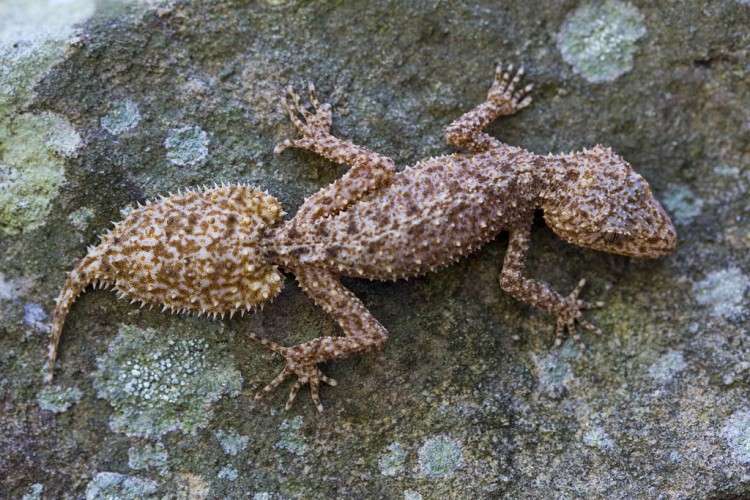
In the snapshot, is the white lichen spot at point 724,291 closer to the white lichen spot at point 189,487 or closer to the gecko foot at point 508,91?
the gecko foot at point 508,91

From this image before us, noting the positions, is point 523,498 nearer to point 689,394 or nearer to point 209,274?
point 689,394

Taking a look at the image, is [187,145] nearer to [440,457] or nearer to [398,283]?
[398,283]

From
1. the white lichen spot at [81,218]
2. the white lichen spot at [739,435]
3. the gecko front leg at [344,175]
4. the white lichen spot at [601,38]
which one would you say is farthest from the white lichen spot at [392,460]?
the white lichen spot at [601,38]

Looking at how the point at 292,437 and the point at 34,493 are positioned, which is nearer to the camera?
the point at 34,493

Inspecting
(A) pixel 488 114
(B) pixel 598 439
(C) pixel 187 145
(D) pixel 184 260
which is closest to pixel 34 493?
(D) pixel 184 260

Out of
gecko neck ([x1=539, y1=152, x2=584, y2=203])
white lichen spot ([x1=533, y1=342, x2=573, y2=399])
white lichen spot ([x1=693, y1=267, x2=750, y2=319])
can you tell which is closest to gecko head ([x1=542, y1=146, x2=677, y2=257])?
gecko neck ([x1=539, y1=152, x2=584, y2=203])

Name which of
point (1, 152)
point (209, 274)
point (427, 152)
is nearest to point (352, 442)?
point (209, 274)
